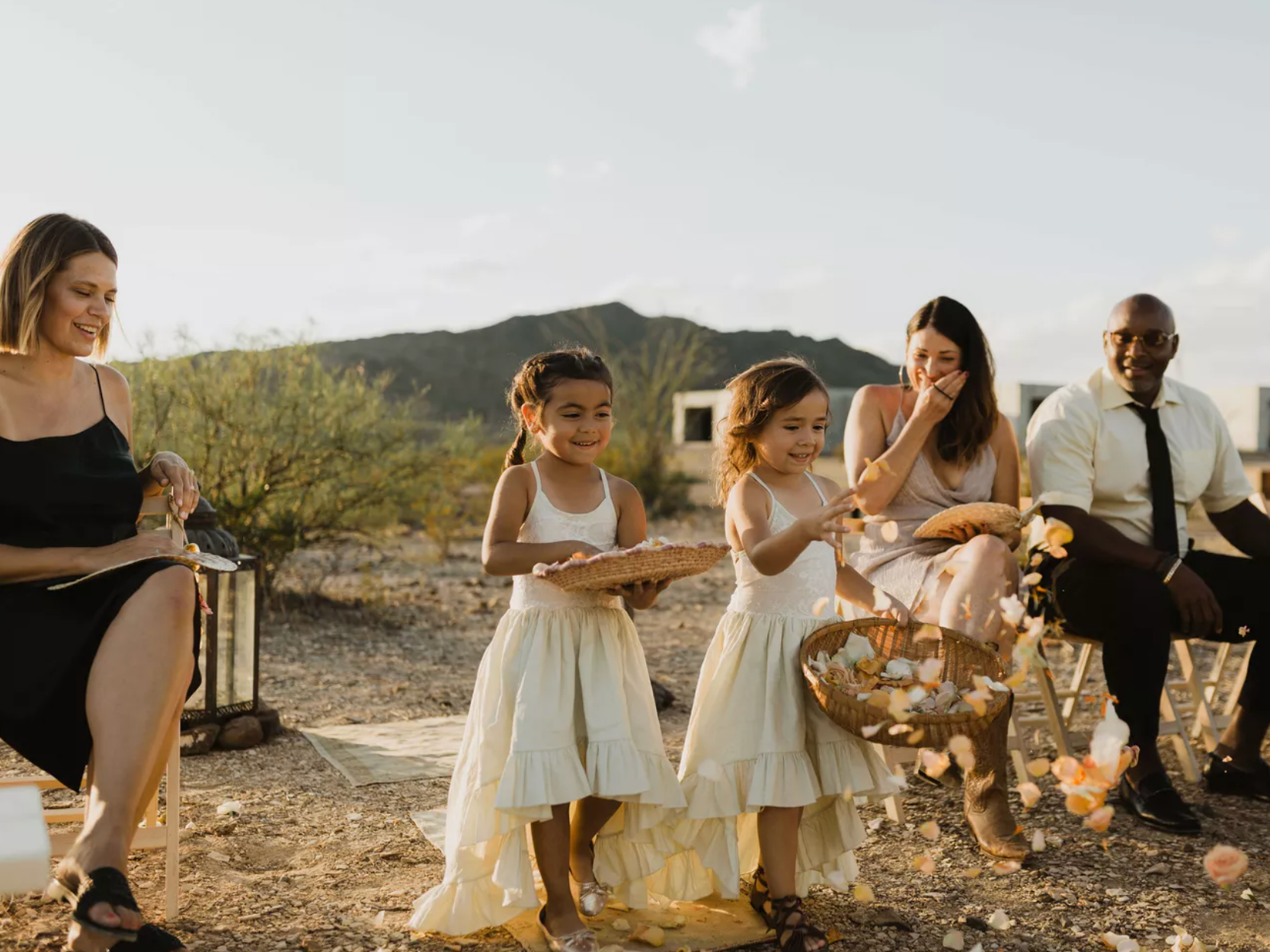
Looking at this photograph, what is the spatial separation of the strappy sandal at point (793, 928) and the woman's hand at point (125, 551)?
5.87ft

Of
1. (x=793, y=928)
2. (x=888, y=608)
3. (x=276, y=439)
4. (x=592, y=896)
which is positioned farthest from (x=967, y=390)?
(x=276, y=439)

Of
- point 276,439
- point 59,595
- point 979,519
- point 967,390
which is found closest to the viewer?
point 59,595

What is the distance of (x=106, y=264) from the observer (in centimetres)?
312

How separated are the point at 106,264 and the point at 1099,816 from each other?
302cm

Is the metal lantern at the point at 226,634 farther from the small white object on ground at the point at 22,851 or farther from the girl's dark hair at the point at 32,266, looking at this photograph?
the small white object on ground at the point at 22,851

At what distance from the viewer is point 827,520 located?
2811 millimetres

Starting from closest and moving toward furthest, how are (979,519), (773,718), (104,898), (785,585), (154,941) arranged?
(104,898)
(154,941)
(773,718)
(785,585)
(979,519)

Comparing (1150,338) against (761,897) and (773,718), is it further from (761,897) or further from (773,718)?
(761,897)

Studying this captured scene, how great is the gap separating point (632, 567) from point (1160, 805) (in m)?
2.34

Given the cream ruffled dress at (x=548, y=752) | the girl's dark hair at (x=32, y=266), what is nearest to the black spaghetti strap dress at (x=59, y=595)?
the girl's dark hair at (x=32, y=266)

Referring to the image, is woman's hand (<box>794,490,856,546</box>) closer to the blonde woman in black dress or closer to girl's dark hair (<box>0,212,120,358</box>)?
the blonde woman in black dress

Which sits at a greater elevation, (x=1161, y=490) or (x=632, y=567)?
(x=1161, y=490)

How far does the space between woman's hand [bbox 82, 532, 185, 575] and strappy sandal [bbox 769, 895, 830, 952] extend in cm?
179

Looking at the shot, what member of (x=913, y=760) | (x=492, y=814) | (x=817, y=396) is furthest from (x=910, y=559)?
(x=492, y=814)
